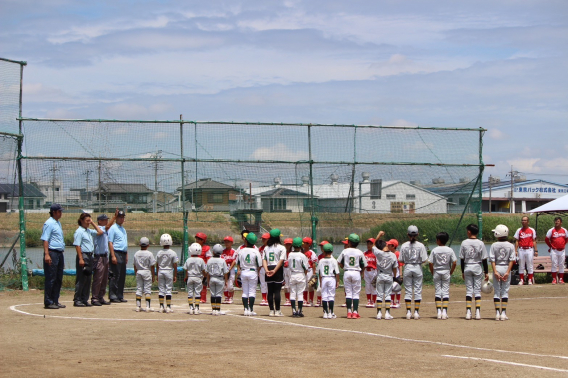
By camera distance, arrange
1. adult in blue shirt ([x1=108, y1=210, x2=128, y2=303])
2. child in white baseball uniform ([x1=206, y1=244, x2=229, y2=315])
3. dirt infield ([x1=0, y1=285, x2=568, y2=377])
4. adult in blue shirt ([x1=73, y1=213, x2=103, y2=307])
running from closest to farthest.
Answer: dirt infield ([x1=0, y1=285, x2=568, y2=377])
child in white baseball uniform ([x1=206, y1=244, x2=229, y2=315])
adult in blue shirt ([x1=73, y1=213, x2=103, y2=307])
adult in blue shirt ([x1=108, y1=210, x2=128, y2=303])

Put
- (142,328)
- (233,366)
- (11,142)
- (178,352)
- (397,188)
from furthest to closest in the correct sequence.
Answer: (397,188)
(11,142)
(142,328)
(178,352)
(233,366)

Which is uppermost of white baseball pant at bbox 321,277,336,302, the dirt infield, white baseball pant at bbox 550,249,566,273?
white baseball pant at bbox 550,249,566,273

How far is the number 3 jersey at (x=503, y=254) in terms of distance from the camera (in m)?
12.8

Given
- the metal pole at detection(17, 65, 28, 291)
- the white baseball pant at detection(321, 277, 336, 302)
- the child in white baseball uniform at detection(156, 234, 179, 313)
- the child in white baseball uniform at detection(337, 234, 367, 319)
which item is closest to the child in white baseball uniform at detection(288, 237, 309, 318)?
the white baseball pant at detection(321, 277, 336, 302)

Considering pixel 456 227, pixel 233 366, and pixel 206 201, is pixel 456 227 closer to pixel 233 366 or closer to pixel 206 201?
pixel 206 201

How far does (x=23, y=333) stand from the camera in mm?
9906

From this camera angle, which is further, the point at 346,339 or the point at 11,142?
the point at 11,142

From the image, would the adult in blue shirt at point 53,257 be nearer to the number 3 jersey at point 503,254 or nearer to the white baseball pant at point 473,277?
the white baseball pant at point 473,277

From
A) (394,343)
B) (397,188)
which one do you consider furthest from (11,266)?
(394,343)

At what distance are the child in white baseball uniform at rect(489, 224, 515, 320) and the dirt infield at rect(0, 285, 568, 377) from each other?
0.98ft

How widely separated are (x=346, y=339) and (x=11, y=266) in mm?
10302

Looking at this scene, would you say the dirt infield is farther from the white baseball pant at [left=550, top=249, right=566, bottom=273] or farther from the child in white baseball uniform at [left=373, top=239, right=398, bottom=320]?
the white baseball pant at [left=550, top=249, right=566, bottom=273]

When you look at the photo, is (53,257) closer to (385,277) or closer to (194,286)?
(194,286)

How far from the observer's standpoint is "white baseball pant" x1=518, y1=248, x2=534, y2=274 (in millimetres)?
19328
